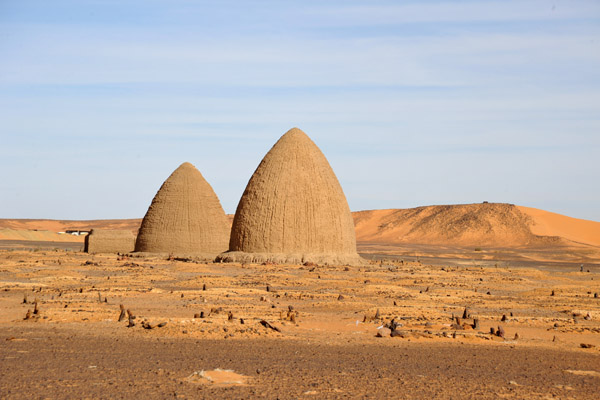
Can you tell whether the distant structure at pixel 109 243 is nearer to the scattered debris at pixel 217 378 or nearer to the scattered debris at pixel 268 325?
the scattered debris at pixel 268 325

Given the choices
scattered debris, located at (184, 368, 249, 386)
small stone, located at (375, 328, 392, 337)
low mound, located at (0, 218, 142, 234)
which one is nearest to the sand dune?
low mound, located at (0, 218, 142, 234)

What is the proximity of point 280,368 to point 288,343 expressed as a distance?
5.38 feet

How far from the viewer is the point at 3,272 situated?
2044 centimetres

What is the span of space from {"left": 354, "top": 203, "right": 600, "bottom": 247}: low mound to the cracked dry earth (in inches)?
2194

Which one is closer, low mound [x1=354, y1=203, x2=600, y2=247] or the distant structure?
the distant structure

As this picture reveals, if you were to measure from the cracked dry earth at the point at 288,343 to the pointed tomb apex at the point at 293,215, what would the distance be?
7050 mm

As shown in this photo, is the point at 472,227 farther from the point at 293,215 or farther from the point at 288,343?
the point at 288,343

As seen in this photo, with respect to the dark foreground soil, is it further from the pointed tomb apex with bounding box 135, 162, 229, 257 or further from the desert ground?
the pointed tomb apex with bounding box 135, 162, 229, 257

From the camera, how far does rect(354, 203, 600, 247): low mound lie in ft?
237

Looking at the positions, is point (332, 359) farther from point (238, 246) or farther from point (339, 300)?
point (238, 246)

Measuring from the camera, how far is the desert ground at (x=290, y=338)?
264 inches

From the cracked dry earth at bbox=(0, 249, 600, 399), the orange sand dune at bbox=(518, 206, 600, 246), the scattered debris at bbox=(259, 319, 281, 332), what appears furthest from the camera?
the orange sand dune at bbox=(518, 206, 600, 246)

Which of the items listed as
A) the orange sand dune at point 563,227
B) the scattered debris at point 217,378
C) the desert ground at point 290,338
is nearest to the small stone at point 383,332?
the desert ground at point 290,338

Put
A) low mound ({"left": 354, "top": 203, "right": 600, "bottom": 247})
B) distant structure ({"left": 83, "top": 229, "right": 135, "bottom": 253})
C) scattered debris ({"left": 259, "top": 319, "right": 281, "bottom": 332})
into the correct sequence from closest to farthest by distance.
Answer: scattered debris ({"left": 259, "top": 319, "right": 281, "bottom": 332}), distant structure ({"left": 83, "top": 229, "right": 135, "bottom": 253}), low mound ({"left": 354, "top": 203, "right": 600, "bottom": 247})
